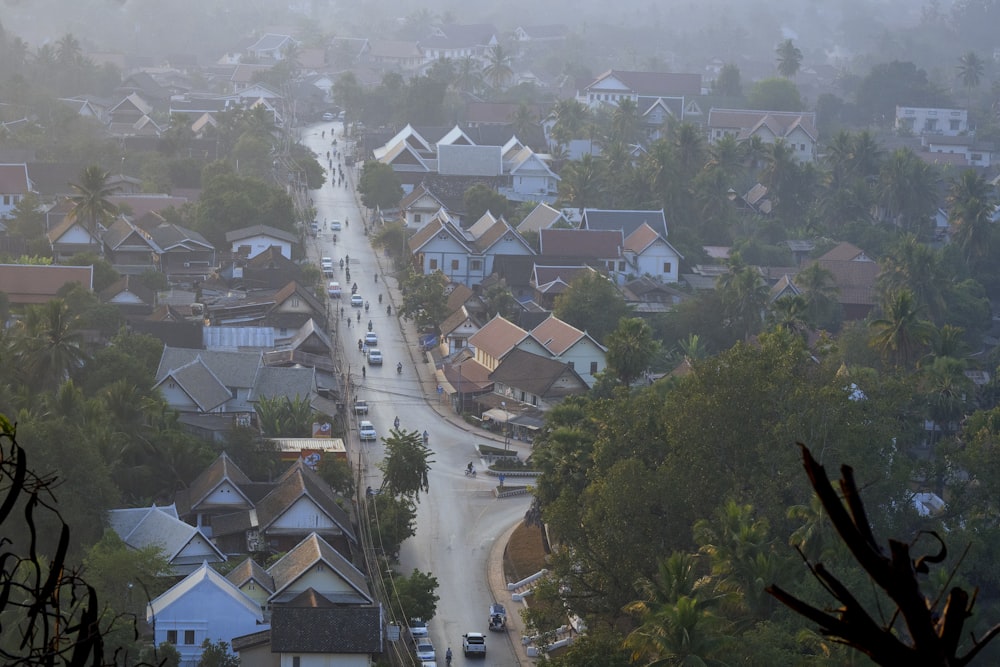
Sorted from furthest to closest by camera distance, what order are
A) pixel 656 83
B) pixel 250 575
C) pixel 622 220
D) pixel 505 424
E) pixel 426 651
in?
pixel 656 83 < pixel 622 220 < pixel 505 424 < pixel 250 575 < pixel 426 651

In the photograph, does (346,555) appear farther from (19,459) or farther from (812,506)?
(19,459)

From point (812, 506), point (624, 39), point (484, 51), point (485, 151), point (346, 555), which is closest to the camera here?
point (812, 506)

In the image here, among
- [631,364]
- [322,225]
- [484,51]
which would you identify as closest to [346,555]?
[631,364]

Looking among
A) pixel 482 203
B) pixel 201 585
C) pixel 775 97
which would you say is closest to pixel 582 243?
pixel 482 203

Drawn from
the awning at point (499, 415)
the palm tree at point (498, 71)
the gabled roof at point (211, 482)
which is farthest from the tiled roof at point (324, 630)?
the palm tree at point (498, 71)

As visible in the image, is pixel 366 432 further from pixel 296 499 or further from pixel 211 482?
pixel 296 499

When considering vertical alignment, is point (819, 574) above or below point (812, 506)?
above

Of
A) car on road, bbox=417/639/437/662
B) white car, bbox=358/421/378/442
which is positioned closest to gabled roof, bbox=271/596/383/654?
car on road, bbox=417/639/437/662

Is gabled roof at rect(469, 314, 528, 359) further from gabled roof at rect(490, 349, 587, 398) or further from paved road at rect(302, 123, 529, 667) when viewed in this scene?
paved road at rect(302, 123, 529, 667)
